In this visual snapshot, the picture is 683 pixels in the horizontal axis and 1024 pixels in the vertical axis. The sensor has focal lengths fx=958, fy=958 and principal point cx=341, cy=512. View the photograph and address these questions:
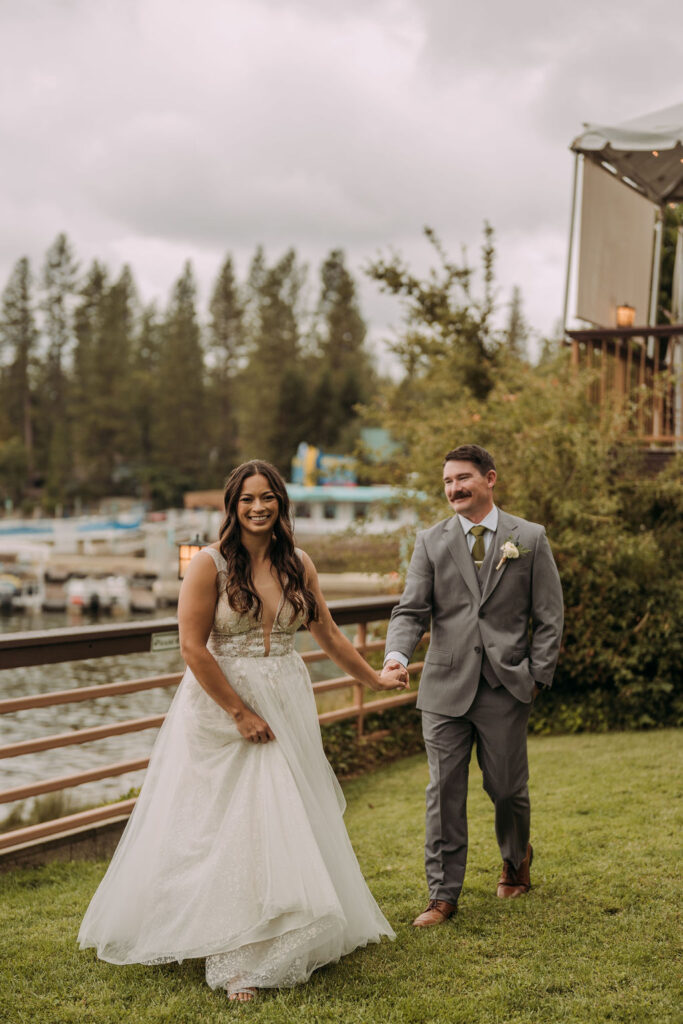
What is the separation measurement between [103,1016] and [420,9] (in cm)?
1150

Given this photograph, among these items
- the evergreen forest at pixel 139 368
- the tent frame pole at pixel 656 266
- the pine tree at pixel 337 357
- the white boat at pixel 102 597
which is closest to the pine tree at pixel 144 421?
the evergreen forest at pixel 139 368

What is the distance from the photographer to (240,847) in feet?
10.1

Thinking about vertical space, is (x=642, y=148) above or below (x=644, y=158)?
below

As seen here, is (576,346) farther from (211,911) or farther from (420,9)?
(211,911)

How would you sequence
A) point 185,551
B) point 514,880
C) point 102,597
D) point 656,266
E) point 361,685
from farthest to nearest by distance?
point 102,597 < point 656,266 < point 361,685 < point 185,551 < point 514,880

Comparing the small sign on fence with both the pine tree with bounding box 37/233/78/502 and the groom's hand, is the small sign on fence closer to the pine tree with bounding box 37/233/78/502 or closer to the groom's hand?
the groom's hand

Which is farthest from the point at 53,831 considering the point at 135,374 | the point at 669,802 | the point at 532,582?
the point at 135,374

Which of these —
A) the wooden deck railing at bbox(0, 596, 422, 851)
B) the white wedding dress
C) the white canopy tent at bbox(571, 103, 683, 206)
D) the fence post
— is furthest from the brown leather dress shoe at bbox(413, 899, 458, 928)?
the white canopy tent at bbox(571, 103, 683, 206)

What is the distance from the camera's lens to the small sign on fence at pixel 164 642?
16.5 feet

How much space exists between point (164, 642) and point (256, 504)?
2.00 metres

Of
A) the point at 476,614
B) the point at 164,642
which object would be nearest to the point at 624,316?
the point at 164,642

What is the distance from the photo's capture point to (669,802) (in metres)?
5.11

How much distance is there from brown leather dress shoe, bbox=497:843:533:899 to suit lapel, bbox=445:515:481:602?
1161mm

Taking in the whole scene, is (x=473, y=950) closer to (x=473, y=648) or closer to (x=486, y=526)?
(x=473, y=648)
